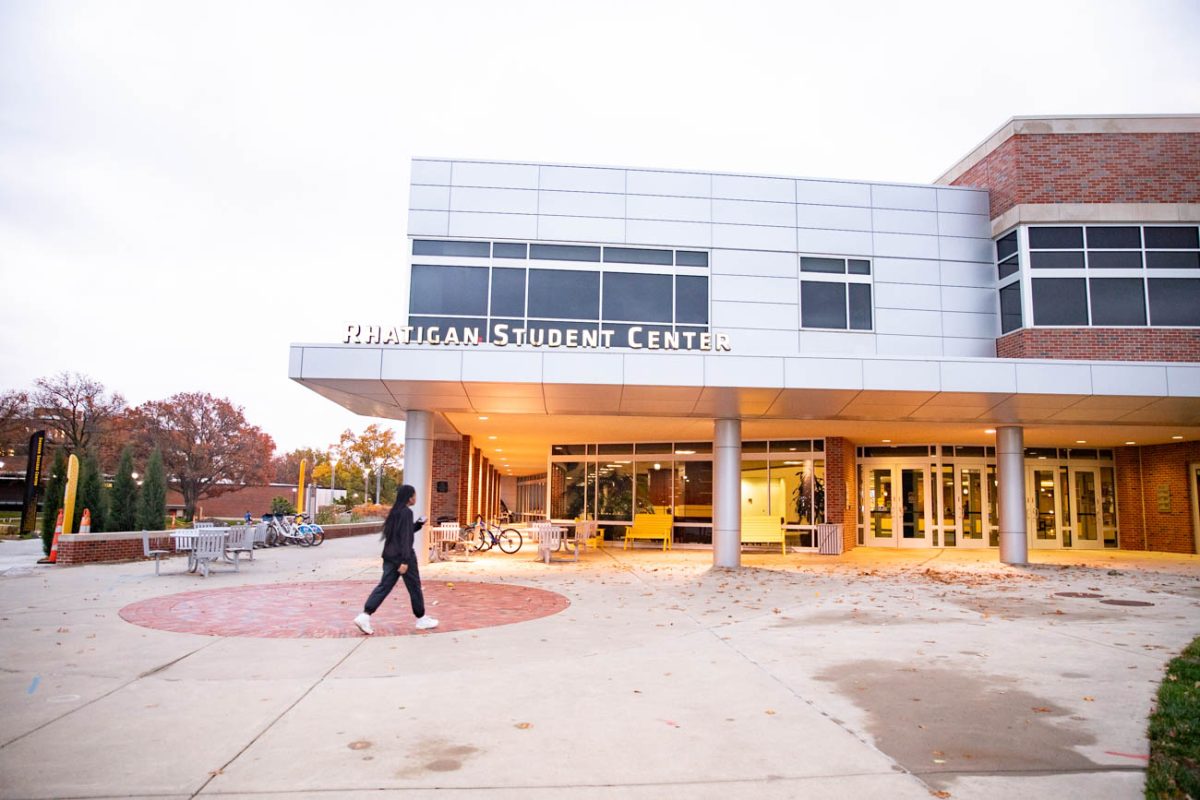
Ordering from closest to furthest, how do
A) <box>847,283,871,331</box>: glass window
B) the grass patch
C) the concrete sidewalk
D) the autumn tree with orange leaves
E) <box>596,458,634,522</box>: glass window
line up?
1. the grass patch
2. the concrete sidewalk
3. <box>847,283,871,331</box>: glass window
4. <box>596,458,634,522</box>: glass window
5. the autumn tree with orange leaves

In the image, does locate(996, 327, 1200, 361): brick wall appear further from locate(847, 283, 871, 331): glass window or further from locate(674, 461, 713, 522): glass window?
locate(674, 461, 713, 522): glass window

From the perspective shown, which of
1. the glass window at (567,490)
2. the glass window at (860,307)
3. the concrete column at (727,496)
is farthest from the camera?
the glass window at (567,490)

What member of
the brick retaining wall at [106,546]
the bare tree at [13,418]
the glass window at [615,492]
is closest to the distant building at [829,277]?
the glass window at [615,492]

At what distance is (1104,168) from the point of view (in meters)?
19.0

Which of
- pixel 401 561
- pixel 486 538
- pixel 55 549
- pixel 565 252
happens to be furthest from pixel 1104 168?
pixel 55 549

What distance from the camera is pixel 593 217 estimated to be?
19578 millimetres

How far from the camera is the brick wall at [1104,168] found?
18.8 metres

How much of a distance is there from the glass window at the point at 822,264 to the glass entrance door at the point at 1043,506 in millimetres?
11017

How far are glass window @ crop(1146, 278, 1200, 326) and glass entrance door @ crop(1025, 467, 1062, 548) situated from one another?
8085 millimetres

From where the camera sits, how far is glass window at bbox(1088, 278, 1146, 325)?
18.5 metres

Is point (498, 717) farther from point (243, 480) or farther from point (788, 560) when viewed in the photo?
point (243, 480)

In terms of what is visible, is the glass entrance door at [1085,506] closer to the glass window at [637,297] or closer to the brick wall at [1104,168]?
the brick wall at [1104,168]

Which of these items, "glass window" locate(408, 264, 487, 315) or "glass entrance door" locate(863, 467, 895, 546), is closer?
"glass window" locate(408, 264, 487, 315)

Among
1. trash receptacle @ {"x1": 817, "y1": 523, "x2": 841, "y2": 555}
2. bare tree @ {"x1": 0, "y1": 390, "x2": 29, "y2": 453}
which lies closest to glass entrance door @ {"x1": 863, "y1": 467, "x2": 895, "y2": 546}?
→ trash receptacle @ {"x1": 817, "y1": 523, "x2": 841, "y2": 555}
